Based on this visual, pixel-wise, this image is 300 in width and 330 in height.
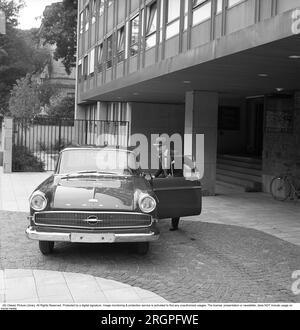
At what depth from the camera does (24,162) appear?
64.4 ft

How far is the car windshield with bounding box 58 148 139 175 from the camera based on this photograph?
318 inches

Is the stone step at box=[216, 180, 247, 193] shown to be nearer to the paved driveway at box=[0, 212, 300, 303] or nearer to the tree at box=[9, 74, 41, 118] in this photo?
the paved driveway at box=[0, 212, 300, 303]

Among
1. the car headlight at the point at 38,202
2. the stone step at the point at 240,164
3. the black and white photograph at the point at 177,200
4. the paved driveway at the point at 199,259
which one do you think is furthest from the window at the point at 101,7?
the car headlight at the point at 38,202

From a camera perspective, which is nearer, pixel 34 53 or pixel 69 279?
pixel 69 279

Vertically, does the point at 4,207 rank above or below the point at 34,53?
below

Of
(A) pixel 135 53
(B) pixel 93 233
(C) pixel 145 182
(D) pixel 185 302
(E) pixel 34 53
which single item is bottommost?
(D) pixel 185 302

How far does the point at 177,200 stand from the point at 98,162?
1463 millimetres

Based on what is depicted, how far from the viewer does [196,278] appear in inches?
245

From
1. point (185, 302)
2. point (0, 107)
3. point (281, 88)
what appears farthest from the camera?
point (0, 107)

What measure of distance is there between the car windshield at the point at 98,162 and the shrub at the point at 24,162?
11.6 metres

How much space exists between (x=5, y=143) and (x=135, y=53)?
5986 mm

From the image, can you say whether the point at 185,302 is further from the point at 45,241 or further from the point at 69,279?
the point at 45,241

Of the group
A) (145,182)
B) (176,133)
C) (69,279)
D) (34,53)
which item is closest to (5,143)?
(176,133)

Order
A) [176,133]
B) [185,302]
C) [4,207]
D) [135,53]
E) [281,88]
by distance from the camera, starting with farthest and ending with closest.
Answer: [176,133] → [135,53] → [281,88] → [4,207] → [185,302]
